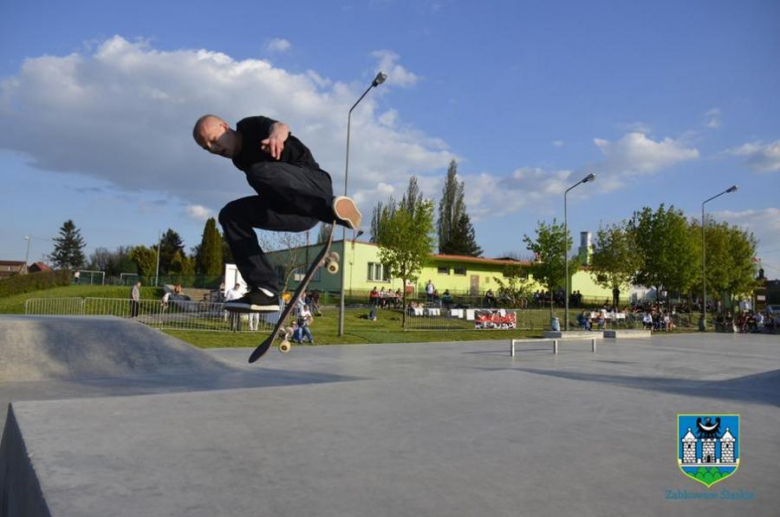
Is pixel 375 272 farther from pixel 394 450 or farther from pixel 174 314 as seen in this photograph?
pixel 394 450

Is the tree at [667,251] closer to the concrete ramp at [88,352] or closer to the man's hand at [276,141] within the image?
the concrete ramp at [88,352]

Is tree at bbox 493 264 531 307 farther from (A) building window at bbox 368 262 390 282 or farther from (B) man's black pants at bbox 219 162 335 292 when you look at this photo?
(B) man's black pants at bbox 219 162 335 292

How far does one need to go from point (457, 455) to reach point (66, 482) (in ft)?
8.47

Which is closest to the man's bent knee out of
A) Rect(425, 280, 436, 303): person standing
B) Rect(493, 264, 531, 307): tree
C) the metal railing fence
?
the metal railing fence

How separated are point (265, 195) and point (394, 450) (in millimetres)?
2223

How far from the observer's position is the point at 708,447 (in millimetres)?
4055

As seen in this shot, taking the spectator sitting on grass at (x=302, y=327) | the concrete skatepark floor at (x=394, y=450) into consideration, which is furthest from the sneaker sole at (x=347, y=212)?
the spectator sitting on grass at (x=302, y=327)

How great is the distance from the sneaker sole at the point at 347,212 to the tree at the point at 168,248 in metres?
66.3

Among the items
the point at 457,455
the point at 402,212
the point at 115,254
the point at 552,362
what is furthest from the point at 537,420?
the point at 115,254

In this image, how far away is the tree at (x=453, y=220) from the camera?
68000 mm

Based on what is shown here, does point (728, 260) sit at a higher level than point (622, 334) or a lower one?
higher

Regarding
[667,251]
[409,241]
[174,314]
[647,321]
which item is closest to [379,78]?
[174,314]

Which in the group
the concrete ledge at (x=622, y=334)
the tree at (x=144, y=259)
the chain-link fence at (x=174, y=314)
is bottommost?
the concrete ledge at (x=622, y=334)

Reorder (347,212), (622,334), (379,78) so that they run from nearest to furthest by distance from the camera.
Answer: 1. (347,212)
2. (379,78)
3. (622,334)
